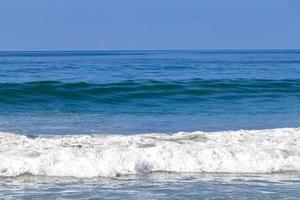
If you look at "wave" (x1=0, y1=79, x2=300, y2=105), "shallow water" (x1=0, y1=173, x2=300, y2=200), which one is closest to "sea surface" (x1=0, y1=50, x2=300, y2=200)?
"shallow water" (x1=0, y1=173, x2=300, y2=200)

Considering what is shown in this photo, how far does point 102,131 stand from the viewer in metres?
15.8

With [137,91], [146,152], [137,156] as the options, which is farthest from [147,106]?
[137,156]

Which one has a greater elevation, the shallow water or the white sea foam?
the white sea foam

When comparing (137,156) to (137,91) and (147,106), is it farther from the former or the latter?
(137,91)

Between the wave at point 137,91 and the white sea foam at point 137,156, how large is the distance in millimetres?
10632

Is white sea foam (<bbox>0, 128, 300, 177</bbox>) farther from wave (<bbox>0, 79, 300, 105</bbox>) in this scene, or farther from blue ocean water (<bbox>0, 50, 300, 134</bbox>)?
wave (<bbox>0, 79, 300, 105</bbox>)

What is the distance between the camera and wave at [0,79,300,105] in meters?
24.3

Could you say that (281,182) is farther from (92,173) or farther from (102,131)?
(102,131)

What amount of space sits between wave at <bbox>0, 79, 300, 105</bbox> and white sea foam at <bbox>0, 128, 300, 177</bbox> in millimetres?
10632

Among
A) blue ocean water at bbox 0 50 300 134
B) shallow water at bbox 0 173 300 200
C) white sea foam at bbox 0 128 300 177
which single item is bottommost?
shallow water at bbox 0 173 300 200

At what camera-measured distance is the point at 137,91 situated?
26.8 meters

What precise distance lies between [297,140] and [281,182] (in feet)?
11.5

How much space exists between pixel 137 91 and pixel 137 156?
15.3 metres

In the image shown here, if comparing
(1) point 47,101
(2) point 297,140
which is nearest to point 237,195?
(2) point 297,140
